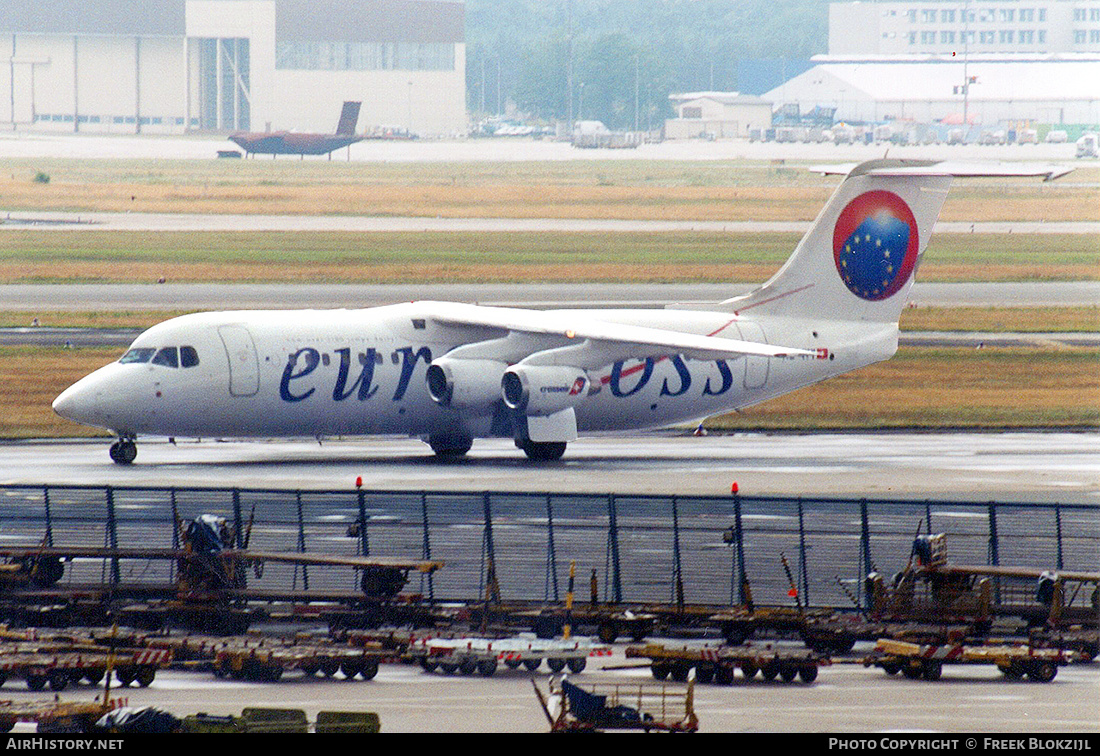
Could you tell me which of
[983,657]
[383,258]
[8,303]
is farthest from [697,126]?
[983,657]

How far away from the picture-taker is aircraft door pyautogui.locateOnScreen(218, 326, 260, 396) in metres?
37.8

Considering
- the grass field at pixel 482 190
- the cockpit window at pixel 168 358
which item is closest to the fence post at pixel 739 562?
the cockpit window at pixel 168 358

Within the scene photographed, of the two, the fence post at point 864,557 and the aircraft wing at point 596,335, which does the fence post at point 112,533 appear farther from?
the aircraft wing at point 596,335

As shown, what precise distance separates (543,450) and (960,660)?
19.5 metres

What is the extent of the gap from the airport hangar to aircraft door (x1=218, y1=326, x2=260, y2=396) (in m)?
126

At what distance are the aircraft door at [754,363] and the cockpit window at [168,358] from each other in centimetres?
1306

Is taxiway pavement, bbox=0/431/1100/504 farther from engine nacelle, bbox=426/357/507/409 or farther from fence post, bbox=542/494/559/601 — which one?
fence post, bbox=542/494/559/601

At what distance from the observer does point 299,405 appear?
126 feet

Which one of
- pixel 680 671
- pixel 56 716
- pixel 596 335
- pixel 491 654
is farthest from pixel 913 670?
pixel 596 335

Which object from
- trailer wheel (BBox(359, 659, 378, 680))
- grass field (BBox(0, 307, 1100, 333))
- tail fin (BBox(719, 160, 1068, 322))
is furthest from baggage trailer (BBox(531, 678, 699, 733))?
grass field (BBox(0, 307, 1100, 333))

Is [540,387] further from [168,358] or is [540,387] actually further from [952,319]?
[952,319]

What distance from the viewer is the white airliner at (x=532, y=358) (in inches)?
1489

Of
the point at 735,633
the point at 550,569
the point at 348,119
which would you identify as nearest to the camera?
the point at 735,633

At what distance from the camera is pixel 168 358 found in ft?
124
